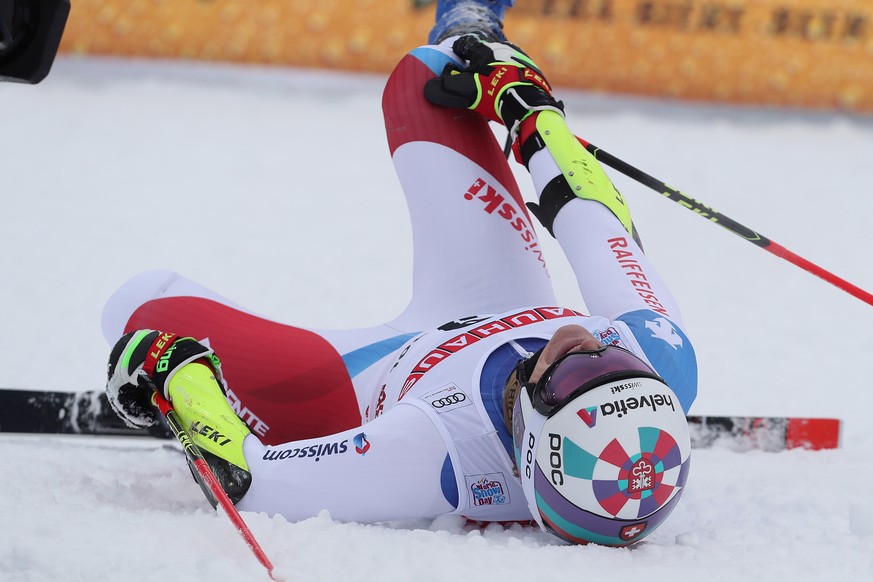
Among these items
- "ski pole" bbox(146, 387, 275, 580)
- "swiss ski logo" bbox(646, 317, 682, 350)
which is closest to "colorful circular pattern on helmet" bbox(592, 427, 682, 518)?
"swiss ski logo" bbox(646, 317, 682, 350)

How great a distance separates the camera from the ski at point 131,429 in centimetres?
230

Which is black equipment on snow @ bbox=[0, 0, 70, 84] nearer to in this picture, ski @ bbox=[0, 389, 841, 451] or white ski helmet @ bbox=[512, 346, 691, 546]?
white ski helmet @ bbox=[512, 346, 691, 546]

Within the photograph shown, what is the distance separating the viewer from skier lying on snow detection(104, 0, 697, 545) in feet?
4.77

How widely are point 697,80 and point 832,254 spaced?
1877mm


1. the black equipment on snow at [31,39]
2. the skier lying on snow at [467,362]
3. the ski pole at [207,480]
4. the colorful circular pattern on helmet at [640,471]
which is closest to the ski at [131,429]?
the skier lying on snow at [467,362]

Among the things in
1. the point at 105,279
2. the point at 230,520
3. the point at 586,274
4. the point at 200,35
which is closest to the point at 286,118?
the point at 200,35

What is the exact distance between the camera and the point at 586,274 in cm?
184

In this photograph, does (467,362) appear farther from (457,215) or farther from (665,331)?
(457,215)

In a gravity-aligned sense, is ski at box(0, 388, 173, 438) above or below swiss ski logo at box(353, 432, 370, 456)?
below

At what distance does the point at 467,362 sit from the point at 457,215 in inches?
19.9

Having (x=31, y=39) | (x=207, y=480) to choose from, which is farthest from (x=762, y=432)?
(x=31, y=39)

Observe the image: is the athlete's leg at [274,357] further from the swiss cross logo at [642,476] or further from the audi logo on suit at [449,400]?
the swiss cross logo at [642,476]

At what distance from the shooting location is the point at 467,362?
1701 millimetres

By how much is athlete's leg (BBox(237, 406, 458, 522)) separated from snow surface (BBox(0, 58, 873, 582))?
1.3 inches
